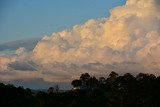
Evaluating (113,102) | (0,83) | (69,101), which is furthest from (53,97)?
(0,83)

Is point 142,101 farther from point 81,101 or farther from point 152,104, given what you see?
point 81,101

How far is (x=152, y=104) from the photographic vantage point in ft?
384

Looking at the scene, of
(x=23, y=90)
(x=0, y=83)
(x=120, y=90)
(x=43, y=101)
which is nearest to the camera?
(x=43, y=101)

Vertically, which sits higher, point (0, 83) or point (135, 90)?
point (0, 83)

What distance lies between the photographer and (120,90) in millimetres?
124250

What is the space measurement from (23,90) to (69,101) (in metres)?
49.2

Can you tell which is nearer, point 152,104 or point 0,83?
point 152,104

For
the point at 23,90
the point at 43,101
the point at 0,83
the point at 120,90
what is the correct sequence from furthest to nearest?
the point at 0,83, the point at 23,90, the point at 120,90, the point at 43,101

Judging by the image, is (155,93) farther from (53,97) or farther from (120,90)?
(53,97)

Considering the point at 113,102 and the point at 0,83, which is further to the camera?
the point at 0,83

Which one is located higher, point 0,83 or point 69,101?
point 0,83

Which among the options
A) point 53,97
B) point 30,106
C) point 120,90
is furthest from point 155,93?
point 30,106

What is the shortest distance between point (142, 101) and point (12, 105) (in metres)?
39.7

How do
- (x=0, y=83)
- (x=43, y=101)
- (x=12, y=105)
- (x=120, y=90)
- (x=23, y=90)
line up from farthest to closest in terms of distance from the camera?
(x=0, y=83) → (x=23, y=90) → (x=12, y=105) → (x=120, y=90) → (x=43, y=101)
